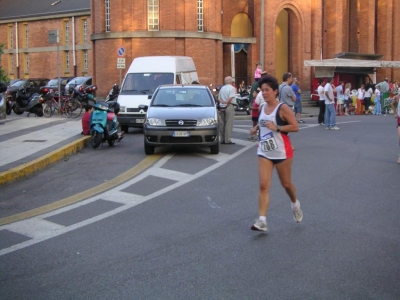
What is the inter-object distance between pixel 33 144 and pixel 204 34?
25031 mm

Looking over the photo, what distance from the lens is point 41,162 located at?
13.6 m

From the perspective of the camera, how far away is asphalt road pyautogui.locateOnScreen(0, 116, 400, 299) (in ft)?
19.8

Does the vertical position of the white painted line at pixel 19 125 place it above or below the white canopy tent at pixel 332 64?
below

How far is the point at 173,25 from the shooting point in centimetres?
3900

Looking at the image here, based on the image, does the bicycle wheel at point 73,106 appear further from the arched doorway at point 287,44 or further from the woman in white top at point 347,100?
the arched doorway at point 287,44

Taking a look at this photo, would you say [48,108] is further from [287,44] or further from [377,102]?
[287,44]

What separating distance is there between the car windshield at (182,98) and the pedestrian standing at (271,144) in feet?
27.0

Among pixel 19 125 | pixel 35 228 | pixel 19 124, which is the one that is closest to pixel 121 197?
pixel 35 228

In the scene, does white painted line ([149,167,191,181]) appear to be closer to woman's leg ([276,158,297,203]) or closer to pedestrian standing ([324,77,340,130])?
woman's leg ([276,158,297,203])

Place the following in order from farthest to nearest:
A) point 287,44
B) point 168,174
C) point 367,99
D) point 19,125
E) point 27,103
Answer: point 287,44 < point 367,99 < point 27,103 < point 19,125 < point 168,174

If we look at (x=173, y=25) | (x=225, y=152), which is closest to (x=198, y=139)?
(x=225, y=152)

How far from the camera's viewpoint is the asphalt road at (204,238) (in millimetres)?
6023

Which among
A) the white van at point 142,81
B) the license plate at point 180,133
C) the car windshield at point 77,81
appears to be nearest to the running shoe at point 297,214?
the license plate at point 180,133

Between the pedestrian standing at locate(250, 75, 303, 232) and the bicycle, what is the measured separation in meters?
19.4
